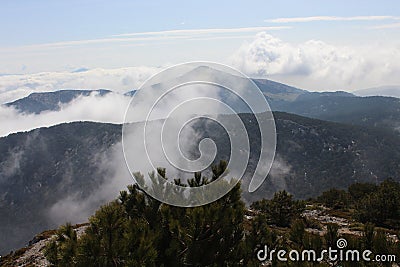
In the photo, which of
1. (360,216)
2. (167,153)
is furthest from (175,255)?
(360,216)

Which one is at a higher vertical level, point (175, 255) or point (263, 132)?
point (263, 132)

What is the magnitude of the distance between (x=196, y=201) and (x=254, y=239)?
2321mm

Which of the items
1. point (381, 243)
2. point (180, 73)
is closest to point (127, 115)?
point (180, 73)

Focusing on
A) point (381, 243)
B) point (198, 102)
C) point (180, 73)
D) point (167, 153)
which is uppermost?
point (180, 73)

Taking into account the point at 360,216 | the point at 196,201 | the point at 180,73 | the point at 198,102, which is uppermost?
the point at 180,73

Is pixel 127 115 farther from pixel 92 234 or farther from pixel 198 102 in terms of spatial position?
pixel 92 234

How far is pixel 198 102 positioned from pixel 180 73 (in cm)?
97

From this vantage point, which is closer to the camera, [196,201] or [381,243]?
[381,243]

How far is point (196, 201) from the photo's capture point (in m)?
9.74

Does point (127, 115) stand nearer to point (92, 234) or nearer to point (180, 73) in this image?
point (180, 73)

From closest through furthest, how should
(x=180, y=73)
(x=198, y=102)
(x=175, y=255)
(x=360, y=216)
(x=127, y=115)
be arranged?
(x=127, y=115) < (x=180, y=73) < (x=198, y=102) < (x=175, y=255) < (x=360, y=216)

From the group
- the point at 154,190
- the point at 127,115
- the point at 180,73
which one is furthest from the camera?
the point at 154,190

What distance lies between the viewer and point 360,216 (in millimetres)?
30969

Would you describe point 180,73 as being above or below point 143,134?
above
